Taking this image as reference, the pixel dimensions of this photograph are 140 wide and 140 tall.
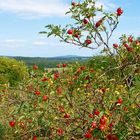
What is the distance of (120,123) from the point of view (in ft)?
19.9

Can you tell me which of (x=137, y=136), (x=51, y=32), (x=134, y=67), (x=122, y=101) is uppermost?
(x=51, y=32)

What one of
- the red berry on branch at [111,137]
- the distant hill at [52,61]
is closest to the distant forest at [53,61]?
the distant hill at [52,61]

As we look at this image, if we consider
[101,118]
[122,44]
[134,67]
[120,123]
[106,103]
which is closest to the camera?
[101,118]

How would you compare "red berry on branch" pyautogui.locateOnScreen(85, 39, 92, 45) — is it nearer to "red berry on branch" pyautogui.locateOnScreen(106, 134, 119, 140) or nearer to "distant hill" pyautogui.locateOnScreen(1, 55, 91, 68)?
"distant hill" pyautogui.locateOnScreen(1, 55, 91, 68)

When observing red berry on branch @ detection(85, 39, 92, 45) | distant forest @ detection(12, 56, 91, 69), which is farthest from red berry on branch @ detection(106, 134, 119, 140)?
distant forest @ detection(12, 56, 91, 69)

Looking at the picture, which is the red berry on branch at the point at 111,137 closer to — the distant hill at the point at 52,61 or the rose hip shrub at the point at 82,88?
the rose hip shrub at the point at 82,88

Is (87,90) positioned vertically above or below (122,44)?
below

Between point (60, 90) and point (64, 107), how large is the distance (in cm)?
60

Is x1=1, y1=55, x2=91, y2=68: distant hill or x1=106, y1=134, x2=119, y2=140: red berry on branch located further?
x1=1, y1=55, x2=91, y2=68: distant hill

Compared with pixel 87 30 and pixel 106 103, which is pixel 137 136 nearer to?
pixel 106 103

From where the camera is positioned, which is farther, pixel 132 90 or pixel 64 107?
pixel 64 107

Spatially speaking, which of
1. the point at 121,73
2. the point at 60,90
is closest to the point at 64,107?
the point at 60,90

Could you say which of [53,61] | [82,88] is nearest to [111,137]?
[82,88]

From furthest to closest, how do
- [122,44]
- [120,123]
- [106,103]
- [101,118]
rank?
[122,44] → [106,103] → [120,123] → [101,118]
